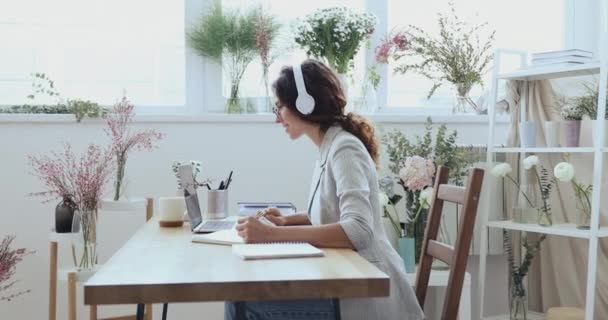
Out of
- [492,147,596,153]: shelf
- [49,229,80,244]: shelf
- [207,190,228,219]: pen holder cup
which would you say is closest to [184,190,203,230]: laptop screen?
[207,190,228,219]: pen holder cup

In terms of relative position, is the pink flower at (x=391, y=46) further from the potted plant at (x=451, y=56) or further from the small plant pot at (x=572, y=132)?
the small plant pot at (x=572, y=132)

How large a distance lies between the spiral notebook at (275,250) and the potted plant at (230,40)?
5.26 ft

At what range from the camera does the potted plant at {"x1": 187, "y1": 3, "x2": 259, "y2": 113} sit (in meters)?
3.11

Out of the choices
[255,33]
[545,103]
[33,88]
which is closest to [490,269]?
[545,103]

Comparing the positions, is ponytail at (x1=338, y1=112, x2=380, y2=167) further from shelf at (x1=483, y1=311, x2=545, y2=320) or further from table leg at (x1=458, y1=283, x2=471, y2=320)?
shelf at (x1=483, y1=311, x2=545, y2=320)

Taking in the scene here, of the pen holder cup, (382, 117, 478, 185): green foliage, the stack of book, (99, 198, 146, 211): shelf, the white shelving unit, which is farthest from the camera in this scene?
(382, 117, 478, 185): green foliage

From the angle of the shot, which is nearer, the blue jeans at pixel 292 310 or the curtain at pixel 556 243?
the blue jeans at pixel 292 310

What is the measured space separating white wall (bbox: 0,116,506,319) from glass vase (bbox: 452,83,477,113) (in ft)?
0.86

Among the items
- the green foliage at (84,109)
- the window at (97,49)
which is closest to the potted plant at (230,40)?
the window at (97,49)

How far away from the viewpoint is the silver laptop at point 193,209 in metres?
2.02

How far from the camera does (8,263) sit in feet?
8.55

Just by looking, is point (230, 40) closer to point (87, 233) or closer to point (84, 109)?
point (84, 109)

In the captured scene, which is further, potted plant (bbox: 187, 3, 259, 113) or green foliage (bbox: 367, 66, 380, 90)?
green foliage (bbox: 367, 66, 380, 90)

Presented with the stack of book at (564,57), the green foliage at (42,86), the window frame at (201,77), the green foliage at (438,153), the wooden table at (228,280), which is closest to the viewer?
the wooden table at (228,280)
